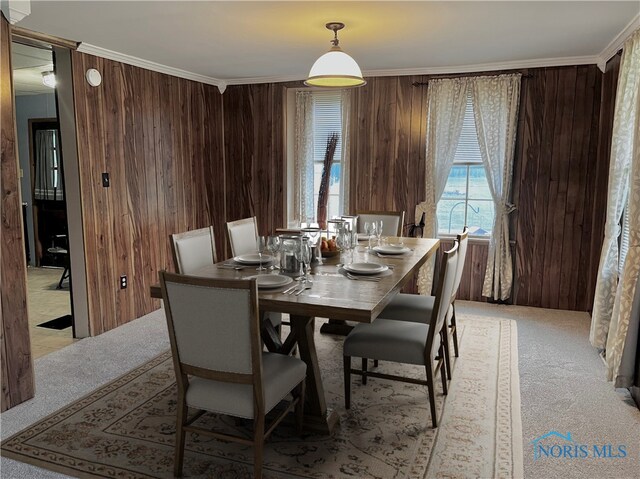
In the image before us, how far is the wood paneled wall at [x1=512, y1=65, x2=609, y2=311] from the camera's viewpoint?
14.7 ft

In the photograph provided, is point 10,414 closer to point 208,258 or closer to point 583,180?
point 208,258

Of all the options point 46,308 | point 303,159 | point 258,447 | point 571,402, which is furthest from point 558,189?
point 46,308

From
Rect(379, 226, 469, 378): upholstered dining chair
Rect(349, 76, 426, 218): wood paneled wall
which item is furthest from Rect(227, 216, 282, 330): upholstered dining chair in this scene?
Rect(349, 76, 426, 218): wood paneled wall

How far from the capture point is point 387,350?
8.76 ft

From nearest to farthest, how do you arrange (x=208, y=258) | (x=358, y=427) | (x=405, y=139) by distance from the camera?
(x=358, y=427) < (x=208, y=258) < (x=405, y=139)

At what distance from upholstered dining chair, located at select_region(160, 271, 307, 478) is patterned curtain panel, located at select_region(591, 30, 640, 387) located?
2100 mm

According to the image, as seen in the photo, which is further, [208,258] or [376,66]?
[376,66]

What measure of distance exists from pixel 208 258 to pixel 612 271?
2931 mm

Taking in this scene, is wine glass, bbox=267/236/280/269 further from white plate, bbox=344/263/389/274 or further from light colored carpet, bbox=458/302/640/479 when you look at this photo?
light colored carpet, bbox=458/302/640/479

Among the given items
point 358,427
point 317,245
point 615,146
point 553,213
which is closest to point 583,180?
point 553,213

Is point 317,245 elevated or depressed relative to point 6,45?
depressed

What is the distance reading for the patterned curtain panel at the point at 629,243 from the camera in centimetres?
295

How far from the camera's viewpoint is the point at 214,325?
6.59 feet

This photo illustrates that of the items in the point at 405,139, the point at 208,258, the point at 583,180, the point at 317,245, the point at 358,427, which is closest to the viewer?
the point at 358,427
